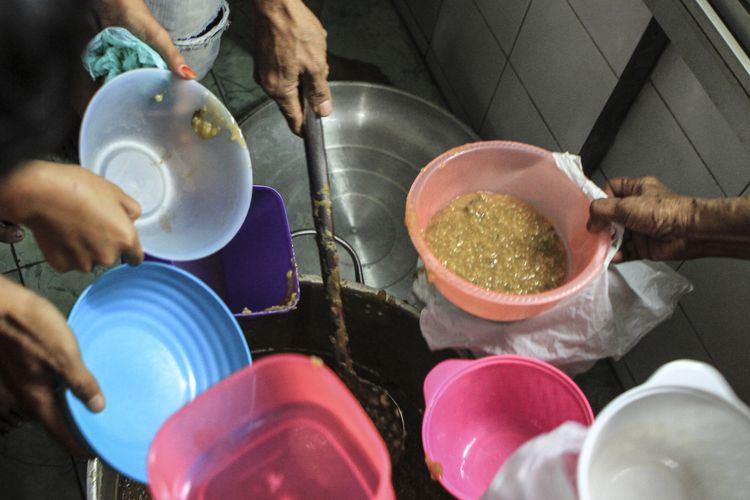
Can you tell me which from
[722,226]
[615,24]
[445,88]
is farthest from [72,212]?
[445,88]

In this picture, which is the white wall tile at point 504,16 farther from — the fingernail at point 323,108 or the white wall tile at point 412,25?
the fingernail at point 323,108

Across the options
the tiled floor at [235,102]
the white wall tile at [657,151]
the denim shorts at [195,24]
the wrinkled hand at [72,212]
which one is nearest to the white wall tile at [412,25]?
the tiled floor at [235,102]

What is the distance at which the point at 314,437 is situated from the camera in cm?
73

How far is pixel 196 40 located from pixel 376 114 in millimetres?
412

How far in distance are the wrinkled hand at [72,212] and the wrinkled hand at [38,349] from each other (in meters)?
0.06

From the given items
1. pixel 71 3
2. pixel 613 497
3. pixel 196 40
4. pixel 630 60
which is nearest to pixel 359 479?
pixel 613 497

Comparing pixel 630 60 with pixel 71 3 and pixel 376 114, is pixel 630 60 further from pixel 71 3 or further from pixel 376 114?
pixel 71 3

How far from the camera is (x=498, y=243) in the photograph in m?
1.06

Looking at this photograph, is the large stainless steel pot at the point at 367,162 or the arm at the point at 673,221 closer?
the arm at the point at 673,221

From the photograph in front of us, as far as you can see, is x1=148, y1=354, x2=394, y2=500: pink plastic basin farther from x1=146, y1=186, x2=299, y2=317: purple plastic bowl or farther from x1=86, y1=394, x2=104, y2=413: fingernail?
x1=146, y1=186, x2=299, y2=317: purple plastic bowl

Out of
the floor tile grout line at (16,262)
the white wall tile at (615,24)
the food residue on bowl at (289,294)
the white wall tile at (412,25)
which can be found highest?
the white wall tile at (615,24)

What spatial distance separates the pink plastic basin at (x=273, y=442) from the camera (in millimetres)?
630

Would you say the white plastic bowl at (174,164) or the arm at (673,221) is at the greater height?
the arm at (673,221)

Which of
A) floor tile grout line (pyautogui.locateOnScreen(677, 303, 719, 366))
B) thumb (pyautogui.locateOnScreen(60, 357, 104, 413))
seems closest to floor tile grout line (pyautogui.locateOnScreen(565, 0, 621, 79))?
floor tile grout line (pyautogui.locateOnScreen(677, 303, 719, 366))
